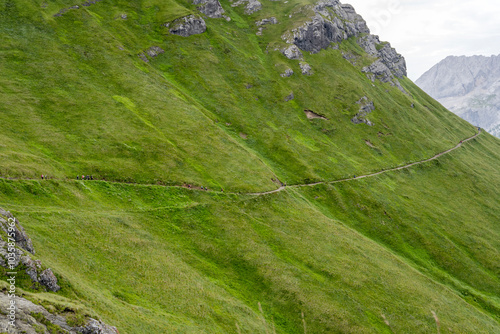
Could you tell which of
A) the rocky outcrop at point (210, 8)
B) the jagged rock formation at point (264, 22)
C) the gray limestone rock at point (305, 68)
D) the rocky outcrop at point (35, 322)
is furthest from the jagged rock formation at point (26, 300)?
the jagged rock formation at point (264, 22)

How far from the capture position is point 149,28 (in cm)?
14275

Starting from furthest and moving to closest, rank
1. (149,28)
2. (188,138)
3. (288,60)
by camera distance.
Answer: (288,60)
(149,28)
(188,138)

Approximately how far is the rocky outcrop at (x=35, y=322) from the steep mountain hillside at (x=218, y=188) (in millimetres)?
403

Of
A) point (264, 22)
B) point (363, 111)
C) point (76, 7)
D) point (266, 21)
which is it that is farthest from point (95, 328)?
point (266, 21)

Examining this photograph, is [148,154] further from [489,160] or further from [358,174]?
[489,160]

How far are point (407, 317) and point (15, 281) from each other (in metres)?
67.8

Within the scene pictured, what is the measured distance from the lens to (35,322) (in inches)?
944

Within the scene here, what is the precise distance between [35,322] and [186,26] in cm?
14958

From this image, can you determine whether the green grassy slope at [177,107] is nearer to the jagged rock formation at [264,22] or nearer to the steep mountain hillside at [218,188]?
the steep mountain hillside at [218,188]

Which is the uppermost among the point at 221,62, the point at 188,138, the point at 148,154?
the point at 221,62

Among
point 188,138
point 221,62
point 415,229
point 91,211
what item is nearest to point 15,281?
point 91,211

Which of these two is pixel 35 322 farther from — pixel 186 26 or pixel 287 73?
pixel 287 73

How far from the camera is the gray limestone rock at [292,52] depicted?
16838cm

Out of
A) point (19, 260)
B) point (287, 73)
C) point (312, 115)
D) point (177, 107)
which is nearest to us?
point (19, 260)
